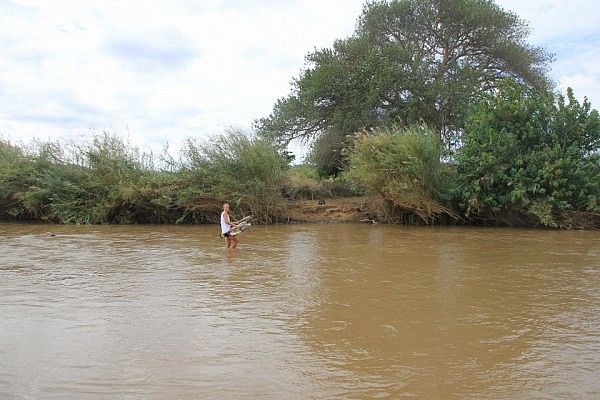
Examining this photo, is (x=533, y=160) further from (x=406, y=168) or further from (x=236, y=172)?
(x=236, y=172)

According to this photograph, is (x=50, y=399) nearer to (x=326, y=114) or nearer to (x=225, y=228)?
(x=225, y=228)

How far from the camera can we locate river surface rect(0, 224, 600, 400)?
4754 millimetres

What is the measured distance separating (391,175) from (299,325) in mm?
15477

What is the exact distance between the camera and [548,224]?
20.9 metres

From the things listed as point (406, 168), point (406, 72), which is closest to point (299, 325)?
point (406, 168)

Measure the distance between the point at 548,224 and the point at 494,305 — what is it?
15071mm

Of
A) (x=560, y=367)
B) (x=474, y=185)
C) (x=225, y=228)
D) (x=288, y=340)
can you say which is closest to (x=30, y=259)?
(x=225, y=228)

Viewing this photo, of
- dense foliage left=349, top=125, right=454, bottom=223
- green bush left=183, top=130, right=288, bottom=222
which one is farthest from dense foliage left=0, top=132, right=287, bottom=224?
dense foliage left=349, top=125, right=454, bottom=223

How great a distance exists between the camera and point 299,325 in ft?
21.9

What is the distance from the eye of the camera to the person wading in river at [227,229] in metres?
14.0

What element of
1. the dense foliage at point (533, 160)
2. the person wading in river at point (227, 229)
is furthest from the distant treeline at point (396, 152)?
the person wading in river at point (227, 229)

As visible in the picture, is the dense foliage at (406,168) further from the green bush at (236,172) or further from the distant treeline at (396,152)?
the green bush at (236,172)

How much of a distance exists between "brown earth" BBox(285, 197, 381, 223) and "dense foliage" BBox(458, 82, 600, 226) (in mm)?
4551

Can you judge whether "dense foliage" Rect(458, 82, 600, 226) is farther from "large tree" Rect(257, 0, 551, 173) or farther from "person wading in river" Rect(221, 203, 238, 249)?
"person wading in river" Rect(221, 203, 238, 249)
